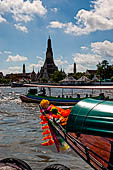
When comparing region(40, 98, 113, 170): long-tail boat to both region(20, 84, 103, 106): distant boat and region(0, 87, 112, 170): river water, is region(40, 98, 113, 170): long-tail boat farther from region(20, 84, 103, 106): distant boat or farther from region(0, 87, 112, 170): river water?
region(20, 84, 103, 106): distant boat

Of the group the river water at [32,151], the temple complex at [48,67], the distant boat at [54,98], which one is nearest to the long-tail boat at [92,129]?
the river water at [32,151]

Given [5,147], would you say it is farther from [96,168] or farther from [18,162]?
[96,168]

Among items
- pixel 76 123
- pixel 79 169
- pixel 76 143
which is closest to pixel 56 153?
pixel 79 169

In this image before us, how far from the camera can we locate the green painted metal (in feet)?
13.9

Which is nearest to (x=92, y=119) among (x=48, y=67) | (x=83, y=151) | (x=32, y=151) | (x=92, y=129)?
(x=92, y=129)

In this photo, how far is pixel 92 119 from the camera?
455cm

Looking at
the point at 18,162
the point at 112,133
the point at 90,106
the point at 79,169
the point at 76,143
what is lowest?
the point at 79,169

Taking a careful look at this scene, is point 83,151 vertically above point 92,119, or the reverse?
point 92,119

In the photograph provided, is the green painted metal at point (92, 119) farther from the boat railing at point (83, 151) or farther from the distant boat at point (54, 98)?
the distant boat at point (54, 98)

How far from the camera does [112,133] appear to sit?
4.09 metres

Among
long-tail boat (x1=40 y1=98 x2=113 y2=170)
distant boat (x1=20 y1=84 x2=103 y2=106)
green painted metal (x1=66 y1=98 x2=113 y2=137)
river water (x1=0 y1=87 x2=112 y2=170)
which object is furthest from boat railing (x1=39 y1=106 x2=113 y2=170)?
distant boat (x1=20 y1=84 x2=103 y2=106)

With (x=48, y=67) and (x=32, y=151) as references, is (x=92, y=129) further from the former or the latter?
(x=48, y=67)

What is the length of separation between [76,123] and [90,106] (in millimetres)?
565

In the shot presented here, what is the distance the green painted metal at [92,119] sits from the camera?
13.9 ft
